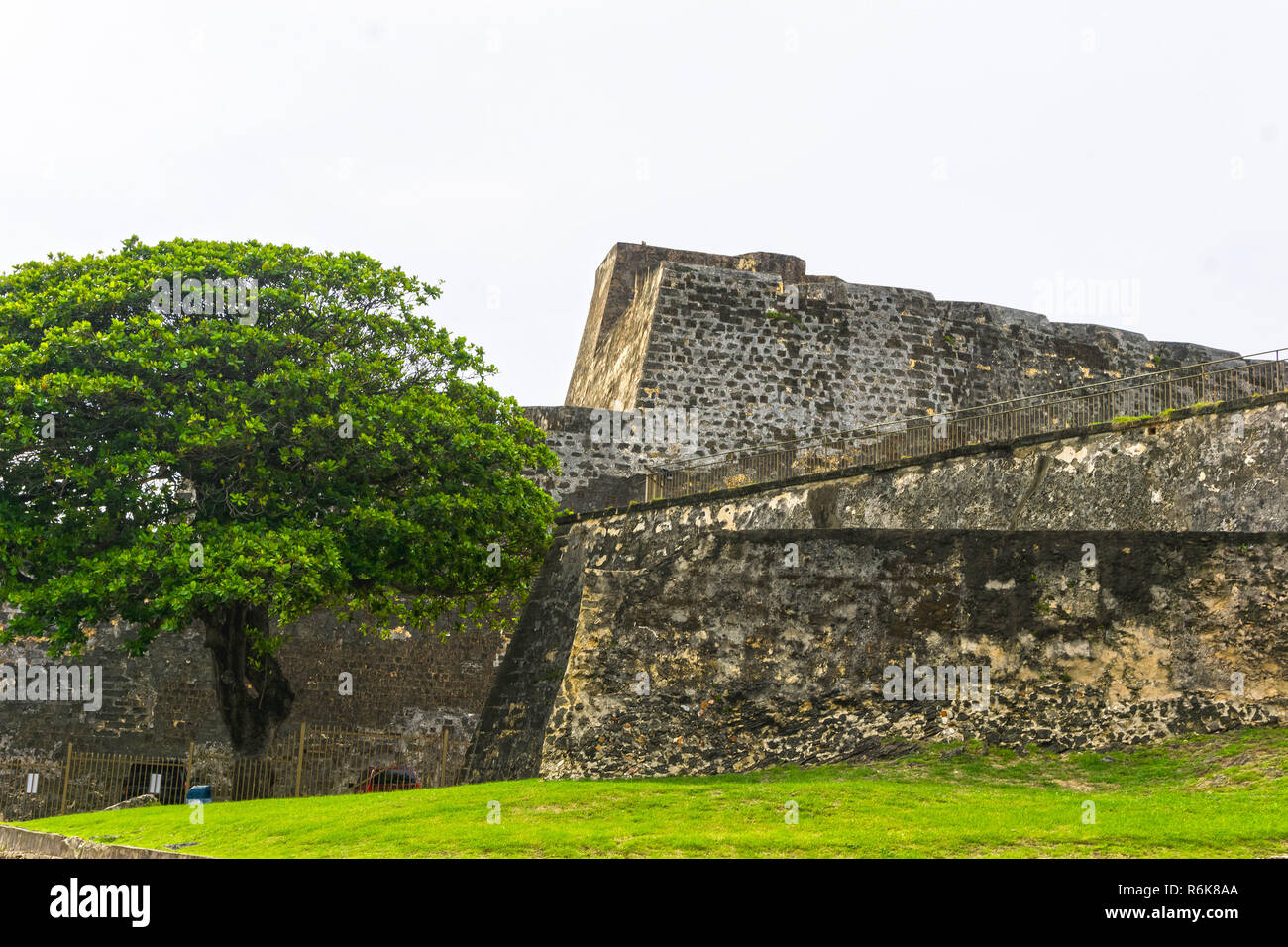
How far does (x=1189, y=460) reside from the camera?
18.3 meters

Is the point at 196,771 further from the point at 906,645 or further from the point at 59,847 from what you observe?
the point at 906,645

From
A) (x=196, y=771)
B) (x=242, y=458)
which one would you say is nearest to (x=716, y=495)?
(x=242, y=458)

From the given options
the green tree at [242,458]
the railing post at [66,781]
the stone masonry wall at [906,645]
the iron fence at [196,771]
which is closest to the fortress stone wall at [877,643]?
the stone masonry wall at [906,645]

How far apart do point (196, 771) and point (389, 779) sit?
3412 mm

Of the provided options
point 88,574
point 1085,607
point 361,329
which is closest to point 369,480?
point 361,329

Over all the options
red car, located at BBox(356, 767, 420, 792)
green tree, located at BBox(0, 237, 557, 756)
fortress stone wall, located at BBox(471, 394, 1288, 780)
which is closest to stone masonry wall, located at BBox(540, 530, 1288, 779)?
fortress stone wall, located at BBox(471, 394, 1288, 780)

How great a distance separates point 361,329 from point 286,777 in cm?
726

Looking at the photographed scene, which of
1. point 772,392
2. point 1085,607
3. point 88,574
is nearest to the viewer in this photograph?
point 1085,607

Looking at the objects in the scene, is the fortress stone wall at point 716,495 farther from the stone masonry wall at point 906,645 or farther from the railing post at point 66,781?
the railing post at point 66,781

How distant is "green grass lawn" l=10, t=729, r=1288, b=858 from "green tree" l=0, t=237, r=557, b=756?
14.2 ft

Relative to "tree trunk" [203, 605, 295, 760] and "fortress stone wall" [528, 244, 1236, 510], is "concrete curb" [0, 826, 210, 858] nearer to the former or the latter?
"tree trunk" [203, 605, 295, 760]

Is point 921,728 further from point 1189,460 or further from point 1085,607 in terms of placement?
point 1189,460

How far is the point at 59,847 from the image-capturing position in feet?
47.9

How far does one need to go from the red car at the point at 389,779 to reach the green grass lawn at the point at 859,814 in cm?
917
